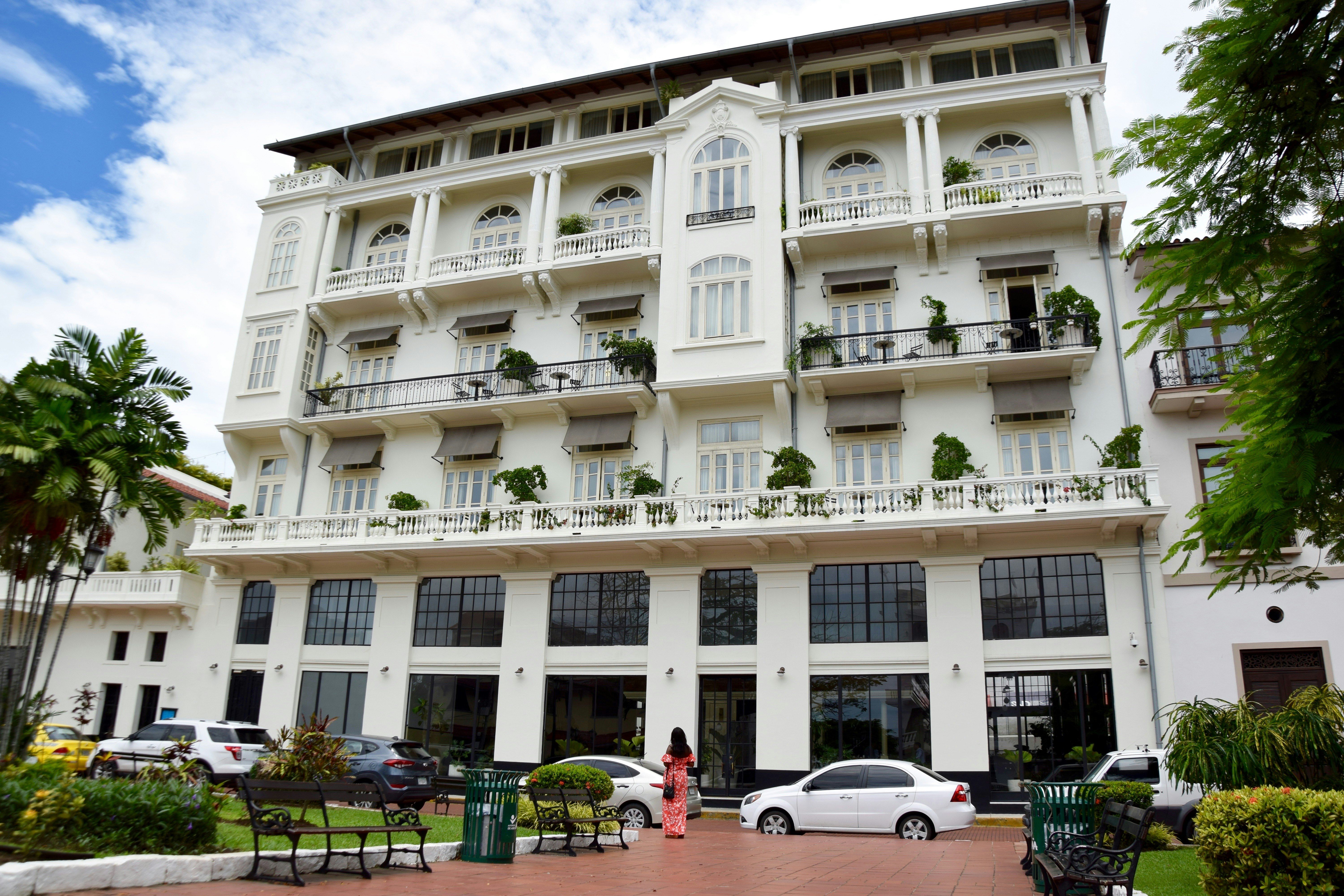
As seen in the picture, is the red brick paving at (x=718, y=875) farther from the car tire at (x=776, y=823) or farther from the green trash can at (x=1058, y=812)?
the car tire at (x=776, y=823)

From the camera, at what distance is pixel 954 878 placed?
1105cm

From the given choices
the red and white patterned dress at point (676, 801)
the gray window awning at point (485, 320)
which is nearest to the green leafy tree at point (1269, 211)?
the red and white patterned dress at point (676, 801)

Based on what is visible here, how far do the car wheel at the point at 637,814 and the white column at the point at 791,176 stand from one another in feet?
52.0

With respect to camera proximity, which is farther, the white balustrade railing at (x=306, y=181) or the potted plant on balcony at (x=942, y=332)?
the white balustrade railing at (x=306, y=181)

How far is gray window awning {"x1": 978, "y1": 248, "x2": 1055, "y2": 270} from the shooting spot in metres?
24.4

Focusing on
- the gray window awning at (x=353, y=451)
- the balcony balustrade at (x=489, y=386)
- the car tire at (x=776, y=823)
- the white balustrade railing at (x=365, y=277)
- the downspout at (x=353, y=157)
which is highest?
the downspout at (x=353, y=157)

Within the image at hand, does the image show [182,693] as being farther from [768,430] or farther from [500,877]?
[500,877]

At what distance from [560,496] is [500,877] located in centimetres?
1678

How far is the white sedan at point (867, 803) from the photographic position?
16.7 m

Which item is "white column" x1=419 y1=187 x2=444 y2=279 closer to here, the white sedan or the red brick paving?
the white sedan

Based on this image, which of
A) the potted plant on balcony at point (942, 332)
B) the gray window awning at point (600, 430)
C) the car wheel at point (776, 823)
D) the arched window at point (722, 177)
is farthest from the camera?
the arched window at point (722, 177)

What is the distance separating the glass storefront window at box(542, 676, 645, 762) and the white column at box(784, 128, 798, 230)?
44.1 feet

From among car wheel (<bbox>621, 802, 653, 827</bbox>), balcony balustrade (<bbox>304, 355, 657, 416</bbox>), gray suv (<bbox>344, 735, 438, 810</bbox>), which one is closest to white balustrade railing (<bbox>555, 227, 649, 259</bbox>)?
balcony balustrade (<bbox>304, 355, 657, 416</bbox>)

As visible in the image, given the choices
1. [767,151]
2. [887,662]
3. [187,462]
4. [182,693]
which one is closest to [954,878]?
[887,662]
